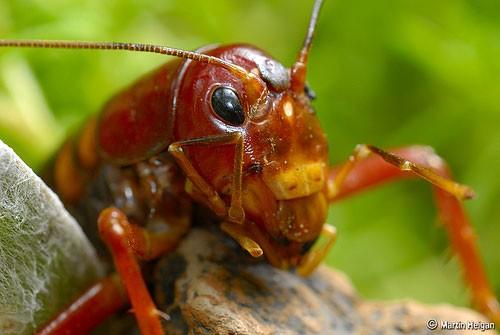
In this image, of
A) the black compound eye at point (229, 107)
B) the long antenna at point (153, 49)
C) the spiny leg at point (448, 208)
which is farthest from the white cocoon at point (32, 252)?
the spiny leg at point (448, 208)

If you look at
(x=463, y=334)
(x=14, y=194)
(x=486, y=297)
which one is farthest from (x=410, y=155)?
(x=14, y=194)

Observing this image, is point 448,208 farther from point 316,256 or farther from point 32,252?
point 32,252

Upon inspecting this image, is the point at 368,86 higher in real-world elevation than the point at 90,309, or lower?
higher


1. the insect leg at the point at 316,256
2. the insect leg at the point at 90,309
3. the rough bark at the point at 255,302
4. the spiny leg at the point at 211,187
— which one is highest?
the spiny leg at the point at 211,187

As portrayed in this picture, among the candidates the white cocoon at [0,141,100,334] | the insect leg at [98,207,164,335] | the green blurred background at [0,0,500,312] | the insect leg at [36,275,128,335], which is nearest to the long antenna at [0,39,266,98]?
the white cocoon at [0,141,100,334]

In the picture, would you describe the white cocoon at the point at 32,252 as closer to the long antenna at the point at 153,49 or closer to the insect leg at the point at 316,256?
the long antenna at the point at 153,49

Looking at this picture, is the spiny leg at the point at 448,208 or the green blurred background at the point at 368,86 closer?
the spiny leg at the point at 448,208

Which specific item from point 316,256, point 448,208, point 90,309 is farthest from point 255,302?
point 448,208
